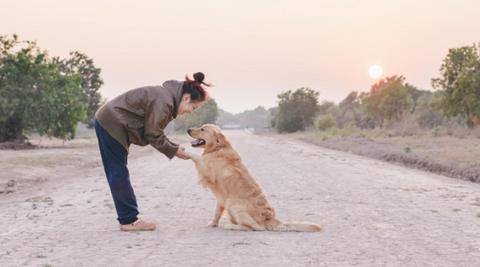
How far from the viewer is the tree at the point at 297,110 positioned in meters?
79.9

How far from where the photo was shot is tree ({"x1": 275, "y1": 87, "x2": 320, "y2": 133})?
79875 mm

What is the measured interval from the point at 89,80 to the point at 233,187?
36257 mm

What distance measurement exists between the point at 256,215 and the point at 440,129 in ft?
108

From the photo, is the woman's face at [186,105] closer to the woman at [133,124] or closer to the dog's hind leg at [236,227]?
the woman at [133,124]

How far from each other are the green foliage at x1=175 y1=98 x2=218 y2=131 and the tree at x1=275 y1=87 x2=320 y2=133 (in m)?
25.9

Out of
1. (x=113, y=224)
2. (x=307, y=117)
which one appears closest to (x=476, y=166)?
(x=113, y=224)

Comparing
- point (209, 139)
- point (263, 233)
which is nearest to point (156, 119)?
point (209, 139)

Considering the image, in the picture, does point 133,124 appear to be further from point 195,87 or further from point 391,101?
point 391,101

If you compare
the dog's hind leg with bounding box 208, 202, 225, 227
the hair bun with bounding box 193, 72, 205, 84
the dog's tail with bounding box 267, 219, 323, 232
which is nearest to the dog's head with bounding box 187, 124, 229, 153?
the hair bun with bounding box 193, 72, 205, 84

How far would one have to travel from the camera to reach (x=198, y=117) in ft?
364

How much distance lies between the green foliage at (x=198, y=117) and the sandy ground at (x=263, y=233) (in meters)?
91.8

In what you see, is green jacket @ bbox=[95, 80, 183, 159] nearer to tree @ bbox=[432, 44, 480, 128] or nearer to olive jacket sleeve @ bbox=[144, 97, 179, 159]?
olive jacket sleeve @ bbox=[144, 97, 179, 159]

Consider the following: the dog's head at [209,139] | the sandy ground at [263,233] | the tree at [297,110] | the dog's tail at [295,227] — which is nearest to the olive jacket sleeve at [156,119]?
the dog's head at [209,139]

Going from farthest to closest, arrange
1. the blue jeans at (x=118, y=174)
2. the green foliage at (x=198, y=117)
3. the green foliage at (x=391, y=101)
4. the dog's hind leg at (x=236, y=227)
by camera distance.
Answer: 1. the green foliage at (x=198, y=117)
2. the green foliage at (x=391, y=101)
3. the dog's hind leg at (x=236, y=227)
4. the blue jeans at (x=118, y=174)
